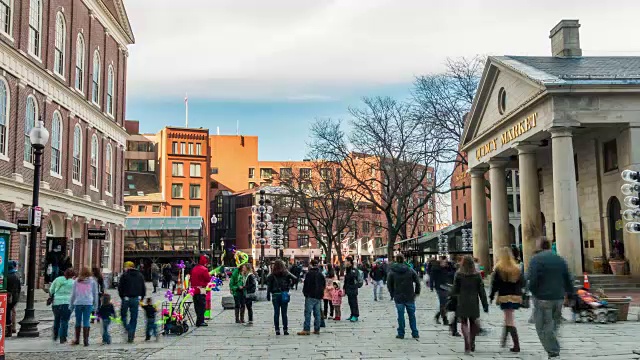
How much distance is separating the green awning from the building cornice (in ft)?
85.4

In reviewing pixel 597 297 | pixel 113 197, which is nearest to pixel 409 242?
pixel 113 197

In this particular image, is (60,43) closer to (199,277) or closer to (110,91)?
(110,91)

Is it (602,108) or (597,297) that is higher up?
(602,108)

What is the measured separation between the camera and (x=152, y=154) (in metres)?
95.6

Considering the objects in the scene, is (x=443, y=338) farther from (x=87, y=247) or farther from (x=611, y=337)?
(x=87, y=247)

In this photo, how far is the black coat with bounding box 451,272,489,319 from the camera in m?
11.2

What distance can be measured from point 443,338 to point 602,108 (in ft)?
53.4

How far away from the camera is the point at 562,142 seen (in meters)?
25.7

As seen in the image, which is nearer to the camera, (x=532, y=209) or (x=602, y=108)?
(x=602, y=108)

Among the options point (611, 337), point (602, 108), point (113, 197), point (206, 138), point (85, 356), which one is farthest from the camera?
point (206, 138)

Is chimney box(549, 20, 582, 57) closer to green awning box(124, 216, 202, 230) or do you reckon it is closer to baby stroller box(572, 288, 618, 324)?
baby stroller box(572, 288, 618, 324)

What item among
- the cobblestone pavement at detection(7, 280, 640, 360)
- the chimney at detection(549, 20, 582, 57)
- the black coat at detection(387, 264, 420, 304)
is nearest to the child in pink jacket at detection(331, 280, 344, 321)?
the cobblestone pavement at detection(7, 280, 640, 360)

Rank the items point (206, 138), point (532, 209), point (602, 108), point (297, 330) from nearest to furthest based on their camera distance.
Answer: point (297, 330), point (602, 108), point (532, 209), point (206, 138)

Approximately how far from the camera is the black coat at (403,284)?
43.3 feet
